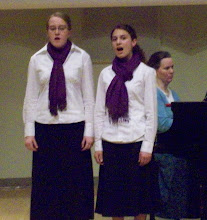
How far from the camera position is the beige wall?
527 centimetres

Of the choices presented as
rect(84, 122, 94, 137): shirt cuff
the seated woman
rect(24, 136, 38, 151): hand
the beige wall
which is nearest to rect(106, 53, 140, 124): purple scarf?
rect(84, 122, 94, 137): shirt cuff

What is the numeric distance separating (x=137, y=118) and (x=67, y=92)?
0.47m

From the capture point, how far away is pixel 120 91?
2.79 meters

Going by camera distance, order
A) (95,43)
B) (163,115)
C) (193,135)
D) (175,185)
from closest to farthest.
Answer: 1. (193,135)
2. (163,115)
3. (175,185)
4. (95,43)

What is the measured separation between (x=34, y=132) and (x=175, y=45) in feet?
9.53

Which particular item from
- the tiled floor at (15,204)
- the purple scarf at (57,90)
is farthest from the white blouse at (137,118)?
the tiled floor at (15,204)

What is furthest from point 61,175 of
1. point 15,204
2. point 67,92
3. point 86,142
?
point 15,204

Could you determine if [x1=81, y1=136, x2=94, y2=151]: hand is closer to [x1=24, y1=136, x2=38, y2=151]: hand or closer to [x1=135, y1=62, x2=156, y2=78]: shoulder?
[x1=24, y1=136, x2=38, y2=151]: hand

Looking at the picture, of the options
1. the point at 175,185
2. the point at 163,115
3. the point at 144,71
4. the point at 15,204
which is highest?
the point at 144,71

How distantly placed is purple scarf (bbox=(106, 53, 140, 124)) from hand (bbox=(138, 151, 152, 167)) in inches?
9.2

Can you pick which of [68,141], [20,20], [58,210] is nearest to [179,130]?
[68,141]

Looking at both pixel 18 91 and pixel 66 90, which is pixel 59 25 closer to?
pixel 66 90

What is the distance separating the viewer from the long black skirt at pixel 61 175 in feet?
9.52

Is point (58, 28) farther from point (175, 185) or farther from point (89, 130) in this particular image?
point (175, 185)
